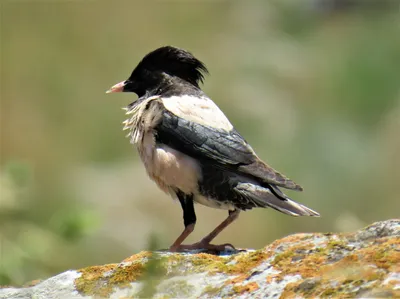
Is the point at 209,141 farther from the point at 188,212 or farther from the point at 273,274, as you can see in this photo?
the point at 273,274

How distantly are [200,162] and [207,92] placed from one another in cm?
1398

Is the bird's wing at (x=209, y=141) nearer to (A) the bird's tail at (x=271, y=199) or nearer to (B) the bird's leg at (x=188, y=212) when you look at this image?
(A) the bird's tail at (x=271, y=199)

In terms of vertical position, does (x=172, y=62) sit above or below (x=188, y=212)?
above

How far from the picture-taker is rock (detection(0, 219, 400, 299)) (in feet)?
16.5

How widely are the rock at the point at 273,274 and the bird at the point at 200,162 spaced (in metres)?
1.49

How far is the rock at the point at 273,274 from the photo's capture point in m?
5.02

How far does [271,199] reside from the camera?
775 centimetres

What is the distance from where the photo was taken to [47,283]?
20.6 feet

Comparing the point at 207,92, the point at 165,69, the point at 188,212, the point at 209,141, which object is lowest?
the point at 188,212

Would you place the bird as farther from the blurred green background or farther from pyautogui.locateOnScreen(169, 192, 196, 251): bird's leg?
the blurred green background

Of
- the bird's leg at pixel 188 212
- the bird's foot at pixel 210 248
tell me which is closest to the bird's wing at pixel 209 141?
the bird's leg at pixel 188 212

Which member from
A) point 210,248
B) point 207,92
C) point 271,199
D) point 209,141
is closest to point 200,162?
point 209,141

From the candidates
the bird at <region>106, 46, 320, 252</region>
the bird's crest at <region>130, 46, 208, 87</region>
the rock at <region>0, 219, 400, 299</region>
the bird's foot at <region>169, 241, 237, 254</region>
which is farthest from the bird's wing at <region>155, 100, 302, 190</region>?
the rock at <region>0, 219, 400, 299</region>

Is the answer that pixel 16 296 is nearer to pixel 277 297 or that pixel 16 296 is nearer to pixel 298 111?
pixel 277 297
